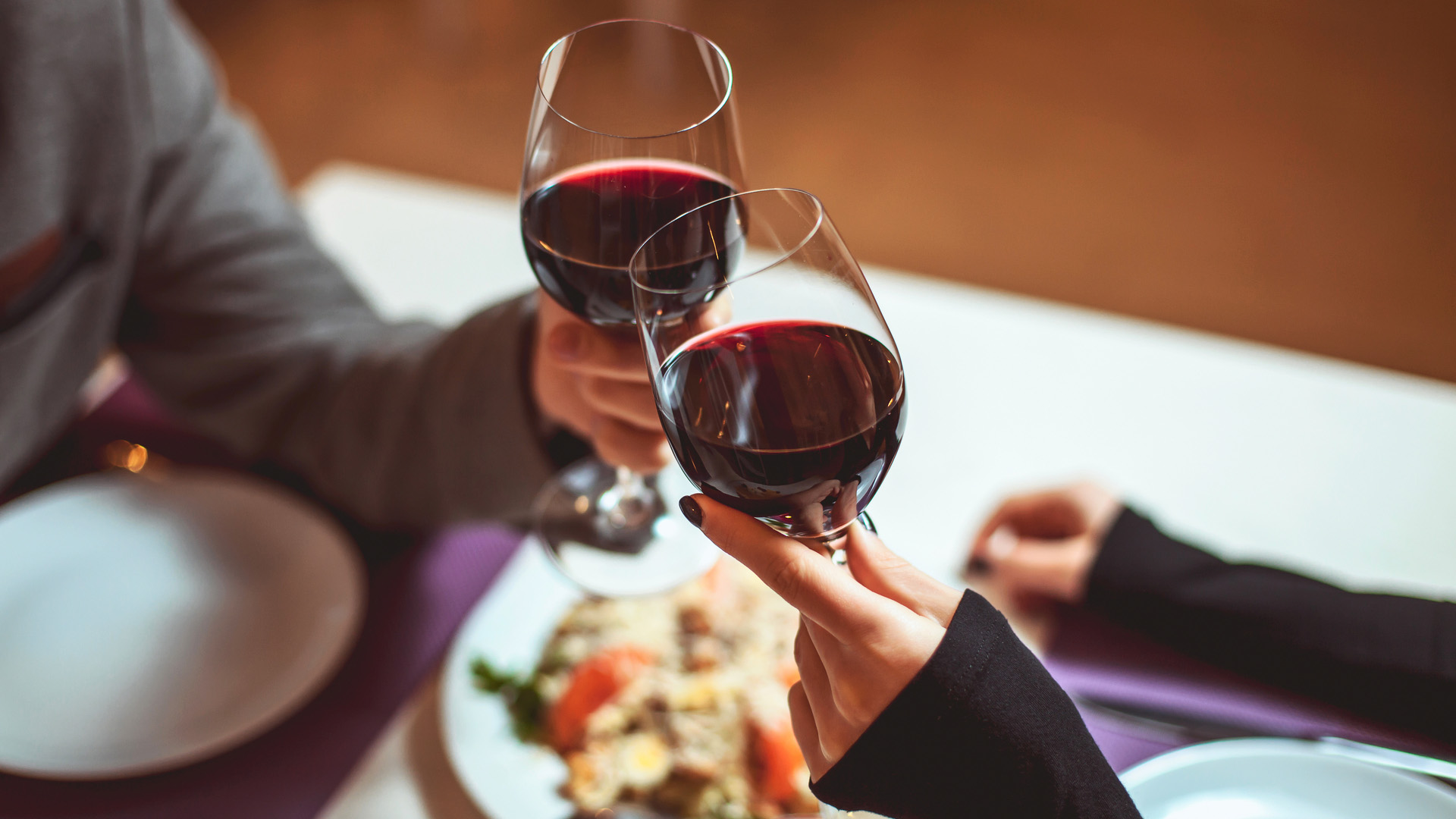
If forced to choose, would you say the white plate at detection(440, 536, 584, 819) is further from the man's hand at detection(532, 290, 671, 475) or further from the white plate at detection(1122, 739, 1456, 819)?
the white plate at detection(1122, 739, 1456, 819)

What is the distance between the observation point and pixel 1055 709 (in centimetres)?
47

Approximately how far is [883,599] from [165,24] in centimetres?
95

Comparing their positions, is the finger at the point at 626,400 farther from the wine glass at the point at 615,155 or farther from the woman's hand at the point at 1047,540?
the woman's hand at the point at 1047,540

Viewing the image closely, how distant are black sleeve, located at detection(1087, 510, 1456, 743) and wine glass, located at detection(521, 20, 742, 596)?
0.44 metres

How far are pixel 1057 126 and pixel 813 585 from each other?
319 centimetres

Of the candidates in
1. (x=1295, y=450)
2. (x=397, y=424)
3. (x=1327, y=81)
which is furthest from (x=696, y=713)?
(x=1327, y=81)

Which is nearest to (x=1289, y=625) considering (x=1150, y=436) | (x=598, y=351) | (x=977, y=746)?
(x=1150, y=436)

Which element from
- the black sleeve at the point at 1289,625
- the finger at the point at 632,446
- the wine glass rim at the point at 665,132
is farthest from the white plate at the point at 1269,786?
the wine glass rim at the point at 665,132

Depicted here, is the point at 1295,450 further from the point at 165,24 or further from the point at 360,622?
the point at 165,24

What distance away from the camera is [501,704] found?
73 cm

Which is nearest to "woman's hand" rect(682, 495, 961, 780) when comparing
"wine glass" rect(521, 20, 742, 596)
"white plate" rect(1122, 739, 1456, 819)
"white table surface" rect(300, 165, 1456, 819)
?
"wine glass" rect(521, 20, 742, 596)

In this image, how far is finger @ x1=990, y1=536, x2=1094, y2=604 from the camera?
82 centimetres

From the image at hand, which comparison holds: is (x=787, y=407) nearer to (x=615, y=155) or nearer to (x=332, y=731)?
(x=615, y=155)

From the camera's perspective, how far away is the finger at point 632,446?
2.26 ft
